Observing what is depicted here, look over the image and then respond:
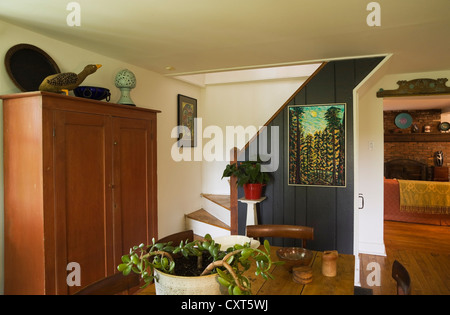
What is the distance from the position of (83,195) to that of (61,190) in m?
0.20

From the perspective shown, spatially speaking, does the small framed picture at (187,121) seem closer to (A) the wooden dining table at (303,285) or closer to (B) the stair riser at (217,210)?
(B) the stair riser at (217,210)

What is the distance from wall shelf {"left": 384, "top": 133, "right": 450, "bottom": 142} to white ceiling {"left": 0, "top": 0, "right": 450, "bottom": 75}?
18.4 ft

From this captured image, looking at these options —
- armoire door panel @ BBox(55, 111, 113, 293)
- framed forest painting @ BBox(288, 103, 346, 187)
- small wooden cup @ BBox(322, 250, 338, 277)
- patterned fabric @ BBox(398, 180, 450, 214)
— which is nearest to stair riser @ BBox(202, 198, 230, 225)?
framed forest painting @ BBox(288, 103, 346, 187)

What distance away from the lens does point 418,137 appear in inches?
328

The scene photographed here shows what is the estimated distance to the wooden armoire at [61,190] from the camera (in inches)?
82.0

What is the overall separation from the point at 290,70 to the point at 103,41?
274 cm

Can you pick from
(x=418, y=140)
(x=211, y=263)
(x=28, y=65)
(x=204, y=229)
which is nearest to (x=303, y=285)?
(x=211, y=263)

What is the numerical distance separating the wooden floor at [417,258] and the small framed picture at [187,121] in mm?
2710

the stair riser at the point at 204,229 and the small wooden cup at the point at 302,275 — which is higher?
the small wooden cup at the point at 302,275

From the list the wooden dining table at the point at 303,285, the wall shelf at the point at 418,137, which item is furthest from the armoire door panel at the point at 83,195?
the wall shelf at the point at 418,137

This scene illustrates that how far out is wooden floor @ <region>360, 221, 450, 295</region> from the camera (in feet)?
9.78
